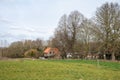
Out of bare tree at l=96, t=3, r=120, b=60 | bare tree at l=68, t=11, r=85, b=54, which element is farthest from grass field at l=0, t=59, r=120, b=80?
bare tree at l=68, t=11, r=85, b=54

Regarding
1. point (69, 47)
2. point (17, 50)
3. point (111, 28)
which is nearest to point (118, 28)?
point (111, 28)

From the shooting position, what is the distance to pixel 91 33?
5325 centimetres

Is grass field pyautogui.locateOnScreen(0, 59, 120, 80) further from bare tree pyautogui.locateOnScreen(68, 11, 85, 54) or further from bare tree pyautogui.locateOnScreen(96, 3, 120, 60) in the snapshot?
bare tree pyautogui.locateOnScreen(68, 11, 85, 54)

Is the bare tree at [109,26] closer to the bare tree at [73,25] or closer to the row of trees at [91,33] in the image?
the row of trees at [91,33]

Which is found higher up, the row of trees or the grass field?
the row of trees

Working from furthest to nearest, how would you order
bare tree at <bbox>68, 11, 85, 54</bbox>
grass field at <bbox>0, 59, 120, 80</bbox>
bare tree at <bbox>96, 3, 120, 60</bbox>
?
bare tree at <bbox>68, 11, 85, 54</bbox>, bare tree at <bbox>96, 3, 120, 60</bbox>, grass field at <bbox>0, 59, 120, 80</bbox>

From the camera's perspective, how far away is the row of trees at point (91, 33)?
50.1 m

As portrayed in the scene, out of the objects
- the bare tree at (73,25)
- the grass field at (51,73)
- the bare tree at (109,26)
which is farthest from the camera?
the bare tree at (73,25)

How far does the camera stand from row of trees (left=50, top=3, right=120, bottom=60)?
164 ft

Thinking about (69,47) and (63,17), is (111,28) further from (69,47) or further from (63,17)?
(63,17)

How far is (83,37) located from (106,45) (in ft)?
60.7

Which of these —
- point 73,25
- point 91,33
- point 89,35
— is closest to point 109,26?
point 91,33

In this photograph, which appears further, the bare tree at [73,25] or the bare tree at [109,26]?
the bare tree at [73,25]

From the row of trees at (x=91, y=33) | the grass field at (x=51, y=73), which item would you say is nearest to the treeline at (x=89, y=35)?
the row of trees at (x=91, y=33)
